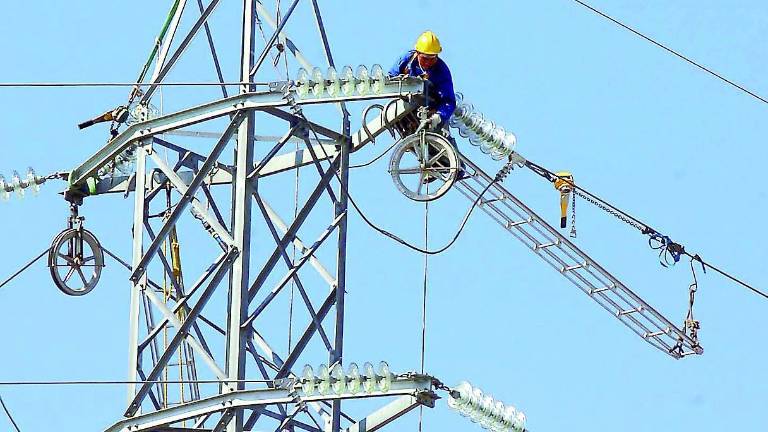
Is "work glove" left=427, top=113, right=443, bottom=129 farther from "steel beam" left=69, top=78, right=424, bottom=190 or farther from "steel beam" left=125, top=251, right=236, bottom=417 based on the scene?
"steel beam" left=125, top=251, right=236, bottom=417

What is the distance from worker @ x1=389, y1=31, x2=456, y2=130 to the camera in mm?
41719

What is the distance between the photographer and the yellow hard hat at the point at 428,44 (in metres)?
41.9

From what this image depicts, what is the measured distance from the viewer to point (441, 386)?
40.3m

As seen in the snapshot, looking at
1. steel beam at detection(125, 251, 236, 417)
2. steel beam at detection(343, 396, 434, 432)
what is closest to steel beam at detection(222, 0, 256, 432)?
steel beam at detection(125, 251, 236, 417)

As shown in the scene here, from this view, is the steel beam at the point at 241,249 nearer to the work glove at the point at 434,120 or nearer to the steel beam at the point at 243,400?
the steel beam at the point at 243,400

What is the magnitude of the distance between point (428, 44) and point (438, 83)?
573 mm

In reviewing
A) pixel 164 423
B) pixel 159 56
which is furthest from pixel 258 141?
pixel 164 423

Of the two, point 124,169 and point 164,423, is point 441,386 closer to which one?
point 164,423

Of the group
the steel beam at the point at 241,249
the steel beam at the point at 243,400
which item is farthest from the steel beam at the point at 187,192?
the steel beam at the point at 243,400

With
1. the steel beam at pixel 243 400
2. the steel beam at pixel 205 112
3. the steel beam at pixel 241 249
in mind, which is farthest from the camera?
the steel beam at pixel 241 249

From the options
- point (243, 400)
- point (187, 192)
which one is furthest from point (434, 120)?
point (243, 400)

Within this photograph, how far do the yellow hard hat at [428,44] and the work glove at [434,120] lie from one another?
100 centimetres

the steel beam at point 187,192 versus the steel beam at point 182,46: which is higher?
the steel beam at point 182,46

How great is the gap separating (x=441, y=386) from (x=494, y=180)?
439cm
